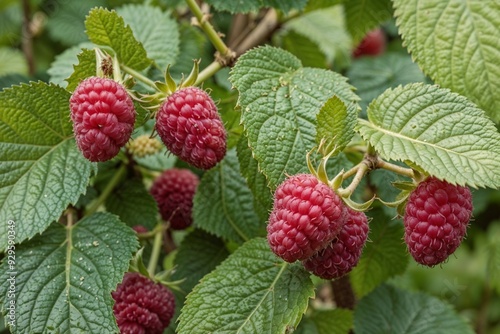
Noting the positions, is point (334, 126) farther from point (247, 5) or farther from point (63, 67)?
point (63, 67)

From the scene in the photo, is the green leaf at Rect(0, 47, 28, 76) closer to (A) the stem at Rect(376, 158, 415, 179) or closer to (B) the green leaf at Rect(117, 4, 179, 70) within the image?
(B) the green leaf at Rect(117, 4, 179, 70)

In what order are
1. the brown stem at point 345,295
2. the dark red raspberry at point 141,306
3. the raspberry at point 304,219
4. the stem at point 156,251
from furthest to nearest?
the brown stem at point 345,295, the stem at point 156,251, the dark red raspberry at point 141,306, the raspberry at point 304,219

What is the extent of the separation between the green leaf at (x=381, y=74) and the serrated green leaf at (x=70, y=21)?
733 mm

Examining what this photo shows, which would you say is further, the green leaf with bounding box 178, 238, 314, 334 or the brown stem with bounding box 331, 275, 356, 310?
the brown stem with bounding box 331, 275, 356, 310

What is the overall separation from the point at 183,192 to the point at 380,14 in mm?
628

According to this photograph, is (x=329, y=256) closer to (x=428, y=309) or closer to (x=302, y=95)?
(x=302, y=95)

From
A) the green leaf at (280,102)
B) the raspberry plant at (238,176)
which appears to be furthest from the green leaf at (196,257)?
the green leaf at (280,102)

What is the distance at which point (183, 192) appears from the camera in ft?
4.33

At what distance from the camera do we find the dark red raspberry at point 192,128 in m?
0.99

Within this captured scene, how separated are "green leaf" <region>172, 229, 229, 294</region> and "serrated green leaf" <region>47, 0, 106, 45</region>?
81 centimetres

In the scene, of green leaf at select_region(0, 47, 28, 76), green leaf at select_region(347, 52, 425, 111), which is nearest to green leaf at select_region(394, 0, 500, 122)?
green leaf at select_region(347, 52, 425, 111)

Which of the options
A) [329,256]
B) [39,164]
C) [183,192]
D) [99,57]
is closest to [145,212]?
[183,192]

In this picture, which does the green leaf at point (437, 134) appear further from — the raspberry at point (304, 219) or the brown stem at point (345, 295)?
the brown stem at point (345, 295)

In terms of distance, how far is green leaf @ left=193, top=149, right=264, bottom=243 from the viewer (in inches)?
49.8
